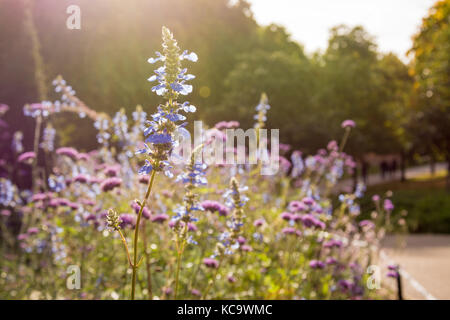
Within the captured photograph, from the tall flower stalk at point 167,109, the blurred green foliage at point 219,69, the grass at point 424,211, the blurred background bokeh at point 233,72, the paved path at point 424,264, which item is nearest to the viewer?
the tall flower stalk at point 167,109

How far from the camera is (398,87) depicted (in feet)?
82.0

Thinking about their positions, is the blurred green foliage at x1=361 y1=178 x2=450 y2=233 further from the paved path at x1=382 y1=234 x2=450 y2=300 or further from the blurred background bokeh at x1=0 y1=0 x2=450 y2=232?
the paved path at x1=382 y1=234 x2=450 y2=300

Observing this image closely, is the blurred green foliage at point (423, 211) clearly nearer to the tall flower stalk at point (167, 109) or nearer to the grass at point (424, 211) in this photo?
the grass at point (424, 211)

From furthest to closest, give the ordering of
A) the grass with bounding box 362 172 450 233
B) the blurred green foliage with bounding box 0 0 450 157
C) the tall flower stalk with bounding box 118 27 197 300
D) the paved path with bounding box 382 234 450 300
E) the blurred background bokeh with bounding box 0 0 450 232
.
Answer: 1. the grass with bounding box 362 172 450 233
2. the blurred green foliage with bounding box 0 0 450 157
3. the blurred background bokeh with bounding box 0 0 450 232
4. the paved path with bounding box 382 234 450 300
5. the tall flower stalk with bounding box 118 27 197 300

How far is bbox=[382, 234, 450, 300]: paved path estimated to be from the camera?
5062mm

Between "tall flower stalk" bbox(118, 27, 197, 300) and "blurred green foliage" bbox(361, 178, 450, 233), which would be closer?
"tall flower stalk" bbox(118, 27, 197, 300)

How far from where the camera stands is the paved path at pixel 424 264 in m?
5.06

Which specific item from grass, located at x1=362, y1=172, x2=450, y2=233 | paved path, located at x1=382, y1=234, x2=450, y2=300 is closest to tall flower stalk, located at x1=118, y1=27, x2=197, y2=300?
paved path, located at x1=382, y1=234, x2=450, y2=300

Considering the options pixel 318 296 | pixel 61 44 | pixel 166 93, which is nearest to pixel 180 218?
pixel 166 93

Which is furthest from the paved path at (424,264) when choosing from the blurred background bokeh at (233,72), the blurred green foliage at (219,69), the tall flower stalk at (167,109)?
the blurred green foliage at (219,69)

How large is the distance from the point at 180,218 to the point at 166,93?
0.78m

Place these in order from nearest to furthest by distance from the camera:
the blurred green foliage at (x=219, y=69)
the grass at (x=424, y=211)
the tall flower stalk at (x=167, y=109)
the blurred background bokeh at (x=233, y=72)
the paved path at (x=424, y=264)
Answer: the tall flower stalk at (x=167, y=109), the paved path at (x=424, y=264), the blurred background bokeh at (x=233, y=72), the blurred green foliage at (x=219, y=69), the grass at (x=424, y=211)

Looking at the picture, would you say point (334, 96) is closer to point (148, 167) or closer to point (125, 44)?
point (125, 44)

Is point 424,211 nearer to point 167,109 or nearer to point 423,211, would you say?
point 423,211
